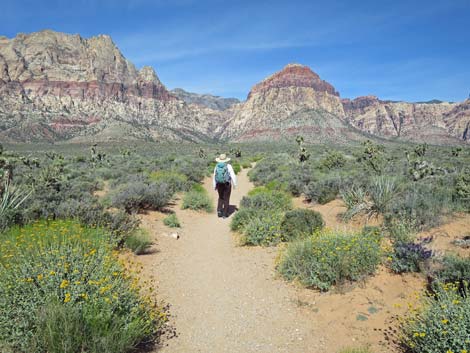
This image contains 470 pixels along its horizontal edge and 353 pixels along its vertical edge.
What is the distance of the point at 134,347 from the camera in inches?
153

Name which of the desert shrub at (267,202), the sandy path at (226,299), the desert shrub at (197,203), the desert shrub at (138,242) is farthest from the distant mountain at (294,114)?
the desert shrub at (138,242)

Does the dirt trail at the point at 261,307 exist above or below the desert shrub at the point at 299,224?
below

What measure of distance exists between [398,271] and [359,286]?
805 millimetres

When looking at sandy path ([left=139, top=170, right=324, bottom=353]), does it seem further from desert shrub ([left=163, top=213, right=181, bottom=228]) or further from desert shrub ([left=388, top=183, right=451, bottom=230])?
desert shrub ([left=388, top=183, right=451, bottom=230])

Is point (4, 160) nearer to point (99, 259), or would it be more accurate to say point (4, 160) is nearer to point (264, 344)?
point (99, 259)

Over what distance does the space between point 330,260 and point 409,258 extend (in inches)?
52.6

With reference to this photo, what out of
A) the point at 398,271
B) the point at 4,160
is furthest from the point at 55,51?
the point at 398,271

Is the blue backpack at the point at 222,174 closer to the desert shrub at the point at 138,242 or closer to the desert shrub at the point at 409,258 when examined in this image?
the desert shrub at the point at 138,242

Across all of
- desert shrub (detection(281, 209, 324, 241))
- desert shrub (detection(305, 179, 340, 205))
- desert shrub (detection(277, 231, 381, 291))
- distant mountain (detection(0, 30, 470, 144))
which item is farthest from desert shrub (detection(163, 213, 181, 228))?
distant mountain (detection(0, 30, 470, 144))

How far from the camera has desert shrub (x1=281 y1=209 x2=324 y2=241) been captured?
8.05 m

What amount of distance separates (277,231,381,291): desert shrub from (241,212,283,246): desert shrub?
5.66ft

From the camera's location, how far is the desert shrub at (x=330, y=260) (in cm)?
562

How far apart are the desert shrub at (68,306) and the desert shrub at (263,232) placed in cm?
427

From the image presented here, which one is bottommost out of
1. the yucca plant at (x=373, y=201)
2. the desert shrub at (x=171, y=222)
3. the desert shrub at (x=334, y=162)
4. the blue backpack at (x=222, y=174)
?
the desert shrub at (x=171, y=222)
